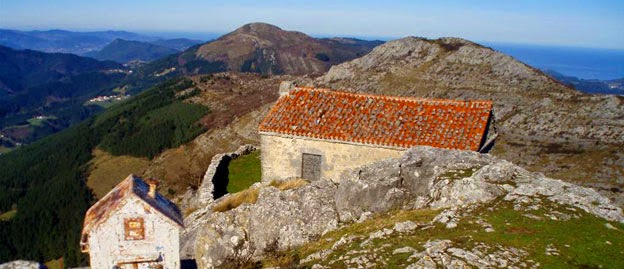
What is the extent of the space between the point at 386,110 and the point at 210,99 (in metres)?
116

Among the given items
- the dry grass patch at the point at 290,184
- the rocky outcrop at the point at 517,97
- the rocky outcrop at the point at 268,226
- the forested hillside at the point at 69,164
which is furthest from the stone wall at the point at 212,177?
the forested hillside at the point at 69,164

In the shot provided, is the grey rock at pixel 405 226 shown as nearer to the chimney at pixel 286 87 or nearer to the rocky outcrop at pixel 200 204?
Answer: the rocky outcrop at pixel 200 204

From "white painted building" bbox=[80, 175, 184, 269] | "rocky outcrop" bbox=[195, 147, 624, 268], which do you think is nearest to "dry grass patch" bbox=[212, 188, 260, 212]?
"rocky outcrop" bbox=[195, 147, 624, 268]

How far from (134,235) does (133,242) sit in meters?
0.13

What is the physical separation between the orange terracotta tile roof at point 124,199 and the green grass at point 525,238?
15.7 feet

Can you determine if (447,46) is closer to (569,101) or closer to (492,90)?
(492,90)

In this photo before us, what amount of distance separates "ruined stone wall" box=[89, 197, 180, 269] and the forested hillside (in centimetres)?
8321

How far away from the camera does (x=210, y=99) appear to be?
133625 millimetres

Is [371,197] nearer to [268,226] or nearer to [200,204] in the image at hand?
[268,226]

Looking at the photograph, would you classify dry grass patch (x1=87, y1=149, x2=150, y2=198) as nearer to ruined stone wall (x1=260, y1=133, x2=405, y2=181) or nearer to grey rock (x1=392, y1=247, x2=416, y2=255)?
ruined stone wall (x1=260, y1=133, x2=405, y2=181)

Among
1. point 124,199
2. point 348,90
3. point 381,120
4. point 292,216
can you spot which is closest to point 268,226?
point 292,216

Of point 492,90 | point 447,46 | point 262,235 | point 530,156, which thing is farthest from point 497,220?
point 447,46

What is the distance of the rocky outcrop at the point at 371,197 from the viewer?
13.7 metres

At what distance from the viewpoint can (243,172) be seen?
29672mm
